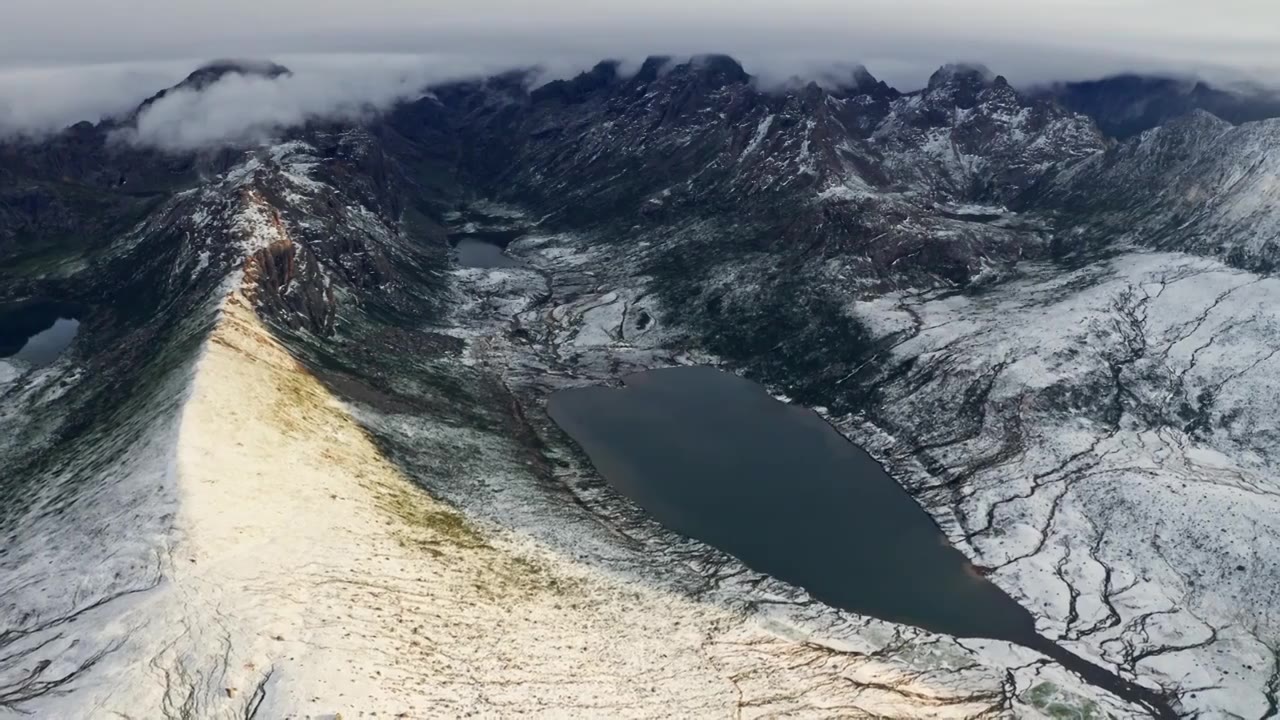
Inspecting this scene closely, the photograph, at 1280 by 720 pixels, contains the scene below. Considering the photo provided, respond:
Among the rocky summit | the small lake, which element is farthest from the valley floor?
the small lake

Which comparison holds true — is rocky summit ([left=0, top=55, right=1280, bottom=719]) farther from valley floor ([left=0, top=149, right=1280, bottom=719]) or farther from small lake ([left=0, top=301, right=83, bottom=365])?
small lake ([left=0, top=301, right=83, bottom=365])

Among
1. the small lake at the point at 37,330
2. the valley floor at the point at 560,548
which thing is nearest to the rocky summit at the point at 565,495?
the valley floor at the point at 560,548

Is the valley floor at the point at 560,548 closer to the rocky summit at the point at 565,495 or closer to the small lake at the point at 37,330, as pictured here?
the rocky summit at the point at 565,495

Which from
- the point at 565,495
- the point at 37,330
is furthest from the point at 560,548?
the point at 37,330

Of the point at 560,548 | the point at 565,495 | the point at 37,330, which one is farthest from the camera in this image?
the point at 37,330

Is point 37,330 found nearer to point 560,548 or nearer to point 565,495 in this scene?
point 565,495

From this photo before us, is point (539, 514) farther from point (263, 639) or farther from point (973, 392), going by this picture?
point (973, 392)

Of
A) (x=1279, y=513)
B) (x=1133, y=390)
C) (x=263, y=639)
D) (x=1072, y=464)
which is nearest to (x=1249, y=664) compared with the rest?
(x=1279, y=513)

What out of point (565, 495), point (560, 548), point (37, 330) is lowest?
point (565, 495)

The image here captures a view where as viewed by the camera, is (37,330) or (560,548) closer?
(560,548)
